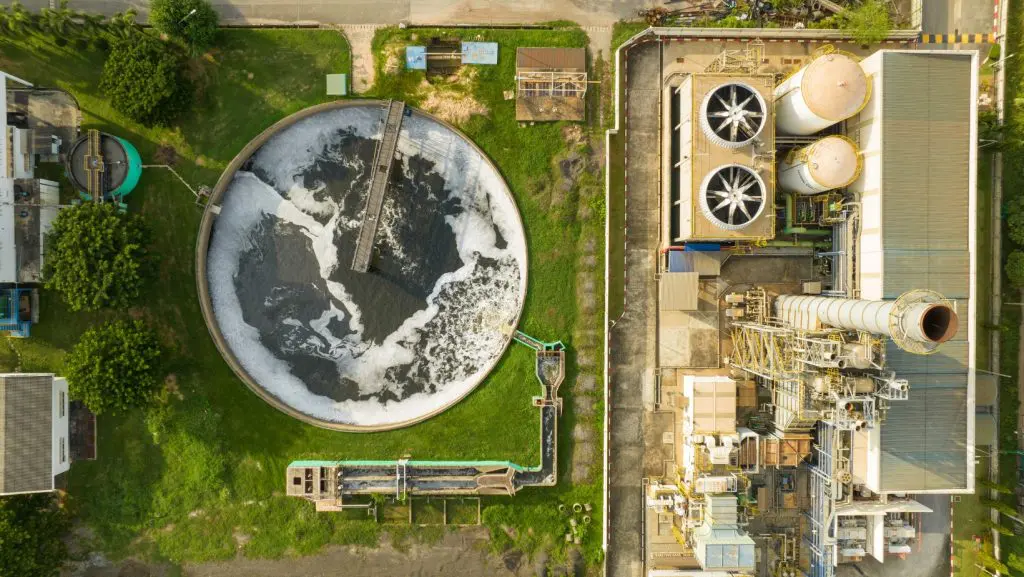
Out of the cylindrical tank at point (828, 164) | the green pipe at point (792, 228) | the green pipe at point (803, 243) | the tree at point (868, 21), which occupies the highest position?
the tree at point (868, 21)

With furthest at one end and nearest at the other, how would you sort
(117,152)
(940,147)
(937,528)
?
(937,528), (117,152), (940,147)

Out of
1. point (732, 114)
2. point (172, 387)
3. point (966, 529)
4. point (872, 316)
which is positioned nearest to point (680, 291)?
point (872, 316)

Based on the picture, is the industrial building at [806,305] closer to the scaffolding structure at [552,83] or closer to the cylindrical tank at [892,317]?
the cylindrical tank at [892,317]

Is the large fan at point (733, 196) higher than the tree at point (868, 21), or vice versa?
the tree at point (868, 21)

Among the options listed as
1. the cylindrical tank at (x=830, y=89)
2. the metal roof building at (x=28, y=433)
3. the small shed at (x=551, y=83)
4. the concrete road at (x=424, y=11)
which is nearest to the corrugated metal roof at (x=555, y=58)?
the small shed at (x=551, y=83)

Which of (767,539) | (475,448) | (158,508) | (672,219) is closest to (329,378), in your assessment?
(475,448)

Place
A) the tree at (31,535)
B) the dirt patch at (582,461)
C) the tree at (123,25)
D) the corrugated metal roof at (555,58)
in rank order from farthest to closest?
the dirt patch at (582,461), the corrugated metal roof at (555,58), the tree at (123,25), the tree at (31,535)

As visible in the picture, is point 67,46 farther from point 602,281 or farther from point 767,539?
point 767,539
